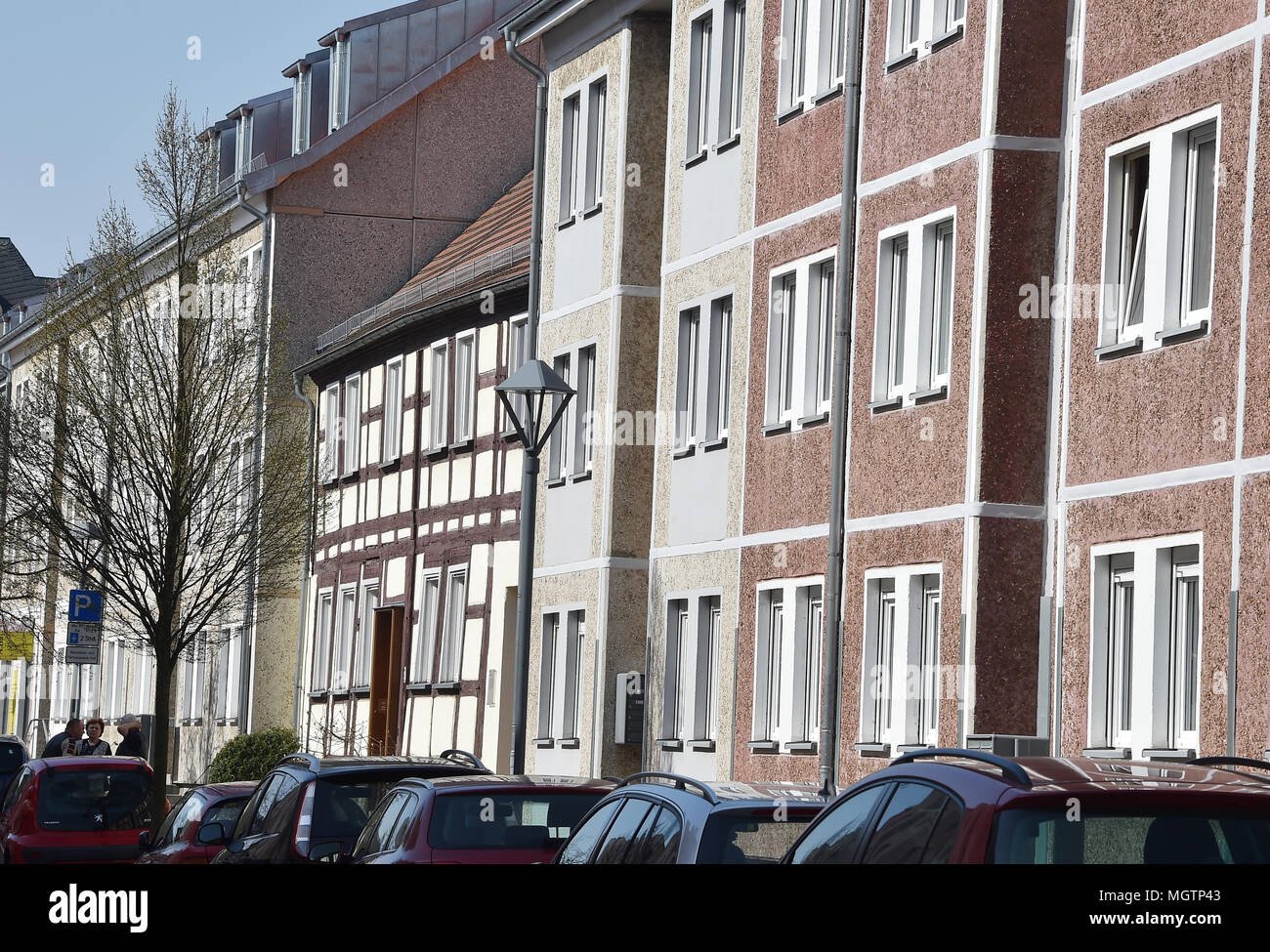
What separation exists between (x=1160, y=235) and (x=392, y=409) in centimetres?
2337

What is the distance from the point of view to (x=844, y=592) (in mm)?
22281

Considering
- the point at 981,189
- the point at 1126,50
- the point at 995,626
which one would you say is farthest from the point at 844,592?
the point at 1126,50

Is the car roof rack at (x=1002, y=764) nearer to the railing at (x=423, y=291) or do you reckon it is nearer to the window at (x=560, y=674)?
the window at (x=560, y=674)

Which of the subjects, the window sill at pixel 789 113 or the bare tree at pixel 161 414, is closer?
the window sill at pixel 789 113

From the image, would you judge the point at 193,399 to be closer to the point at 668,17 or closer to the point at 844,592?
the point at 668,17

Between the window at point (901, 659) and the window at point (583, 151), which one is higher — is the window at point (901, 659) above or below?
below

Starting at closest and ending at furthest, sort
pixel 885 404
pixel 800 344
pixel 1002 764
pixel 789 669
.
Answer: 1. pixel 1002 764
2. pixel 885 404
3. pixel 789 669
4. pixel 800 344

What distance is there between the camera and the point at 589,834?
10070mm

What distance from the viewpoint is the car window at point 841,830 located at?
7.32 m

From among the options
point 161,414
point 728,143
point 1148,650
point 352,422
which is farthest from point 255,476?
point 1148,650

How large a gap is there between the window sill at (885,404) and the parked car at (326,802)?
8.07 metres

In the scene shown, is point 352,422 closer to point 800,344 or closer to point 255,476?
point 255,476

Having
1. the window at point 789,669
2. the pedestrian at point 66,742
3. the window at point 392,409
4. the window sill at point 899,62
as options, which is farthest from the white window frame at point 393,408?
the window sill at point 899,62
